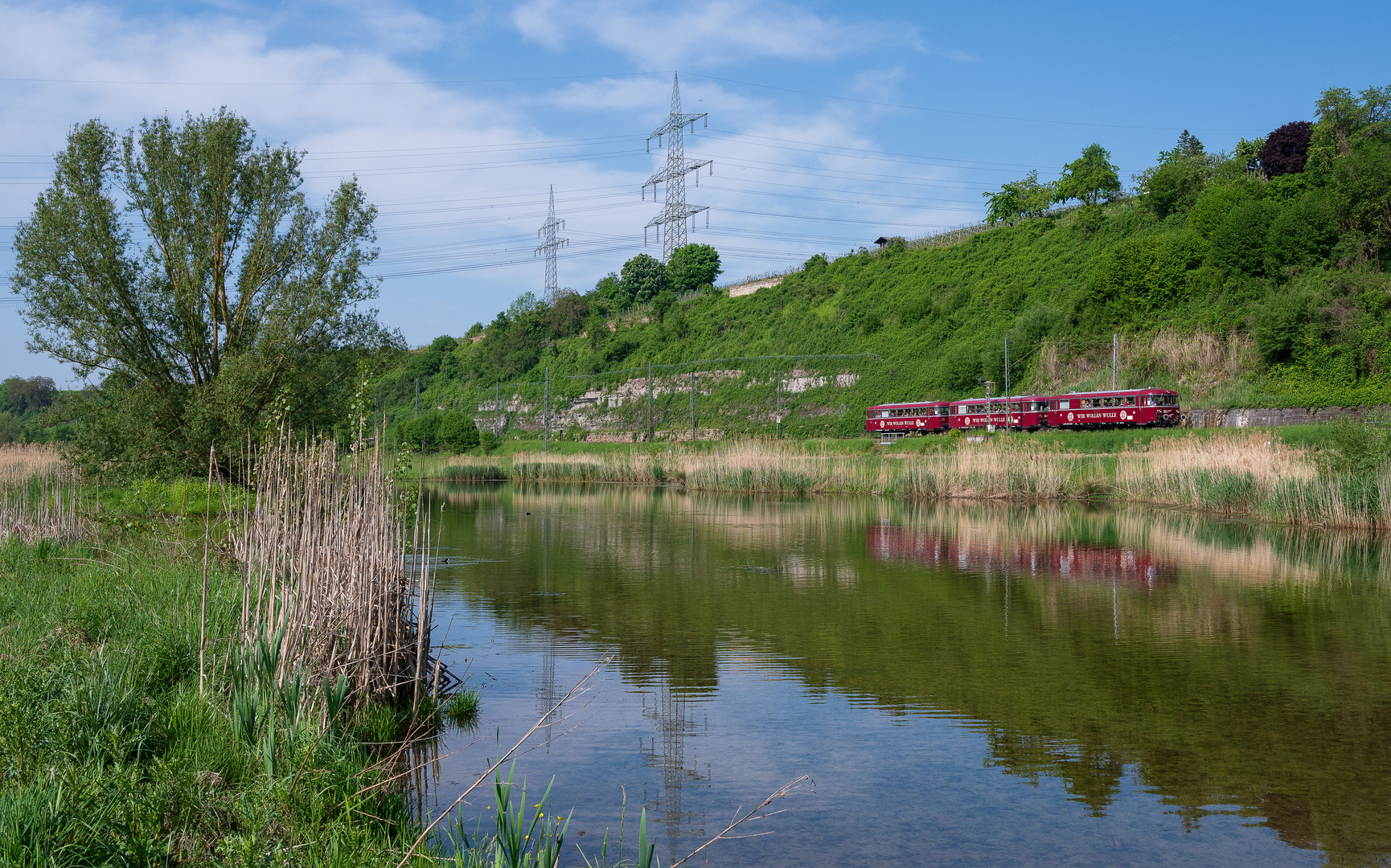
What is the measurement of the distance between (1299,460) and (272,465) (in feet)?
66.0

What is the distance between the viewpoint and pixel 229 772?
15.9 feet

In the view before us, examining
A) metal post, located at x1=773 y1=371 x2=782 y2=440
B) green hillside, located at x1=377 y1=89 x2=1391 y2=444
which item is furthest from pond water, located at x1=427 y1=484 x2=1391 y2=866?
metal post, located at x1=773 y1=371 x2=782 y2=440

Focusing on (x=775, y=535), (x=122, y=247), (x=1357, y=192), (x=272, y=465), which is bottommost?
(x=775, y=535)

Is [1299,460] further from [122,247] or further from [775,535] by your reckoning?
[122,247]

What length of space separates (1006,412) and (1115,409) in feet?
13.9

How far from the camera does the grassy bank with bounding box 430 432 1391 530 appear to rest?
734 inches

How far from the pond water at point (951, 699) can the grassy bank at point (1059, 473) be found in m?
2.63

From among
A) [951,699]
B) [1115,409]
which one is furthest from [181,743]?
[1115,409]

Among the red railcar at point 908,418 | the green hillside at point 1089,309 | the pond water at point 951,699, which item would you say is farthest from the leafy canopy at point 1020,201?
the pond water at point 951,699

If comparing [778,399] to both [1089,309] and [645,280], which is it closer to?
[1089,309]

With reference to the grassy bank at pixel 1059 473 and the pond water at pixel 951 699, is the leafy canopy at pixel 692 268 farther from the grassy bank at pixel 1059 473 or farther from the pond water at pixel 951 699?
the pond water at pixel 951 699

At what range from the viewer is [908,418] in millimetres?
44656

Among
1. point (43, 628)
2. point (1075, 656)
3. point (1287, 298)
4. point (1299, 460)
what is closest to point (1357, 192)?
point (1287, 298)

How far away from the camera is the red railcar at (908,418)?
142ft
